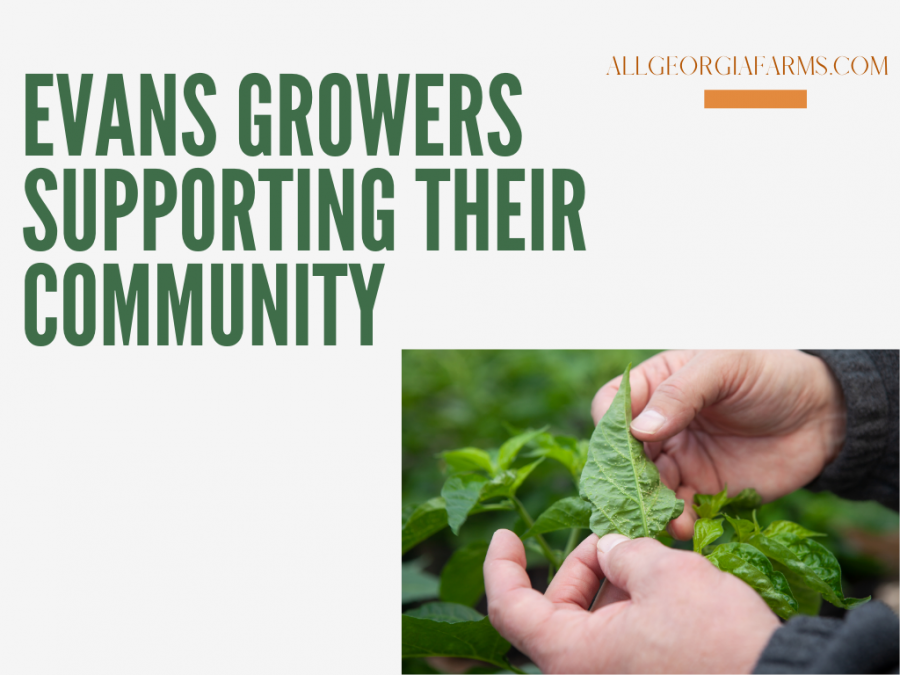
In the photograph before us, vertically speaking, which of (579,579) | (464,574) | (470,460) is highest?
(470,460)

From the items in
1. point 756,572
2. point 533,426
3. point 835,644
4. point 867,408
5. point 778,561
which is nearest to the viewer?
point 835,644

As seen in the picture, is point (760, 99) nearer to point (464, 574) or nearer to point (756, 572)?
point (756, 572)

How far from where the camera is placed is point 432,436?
11.5 feet

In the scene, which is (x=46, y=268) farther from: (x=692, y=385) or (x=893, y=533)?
(x=893, y=533)

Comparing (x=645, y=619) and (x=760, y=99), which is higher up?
(x=760, y=99)

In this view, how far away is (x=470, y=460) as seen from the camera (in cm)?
176

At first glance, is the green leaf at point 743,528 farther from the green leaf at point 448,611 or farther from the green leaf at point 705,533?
→ the green leaf at point 448,611

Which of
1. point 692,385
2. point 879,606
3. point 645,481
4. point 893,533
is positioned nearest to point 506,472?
point 645,481

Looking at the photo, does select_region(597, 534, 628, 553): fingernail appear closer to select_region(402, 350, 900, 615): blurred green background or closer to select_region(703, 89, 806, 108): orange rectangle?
select_region(703, 89, 806, 108): orange rectangle

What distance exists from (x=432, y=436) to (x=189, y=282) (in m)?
1.78

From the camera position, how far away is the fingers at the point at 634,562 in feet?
4.26

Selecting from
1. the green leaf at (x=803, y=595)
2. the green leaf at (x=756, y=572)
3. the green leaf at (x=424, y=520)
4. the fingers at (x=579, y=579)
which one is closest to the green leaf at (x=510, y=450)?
the green leaf at (x=424, y=520)

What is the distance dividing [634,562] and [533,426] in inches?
69.9

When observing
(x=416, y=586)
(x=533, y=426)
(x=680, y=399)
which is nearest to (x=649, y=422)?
(x=680, y=399)
